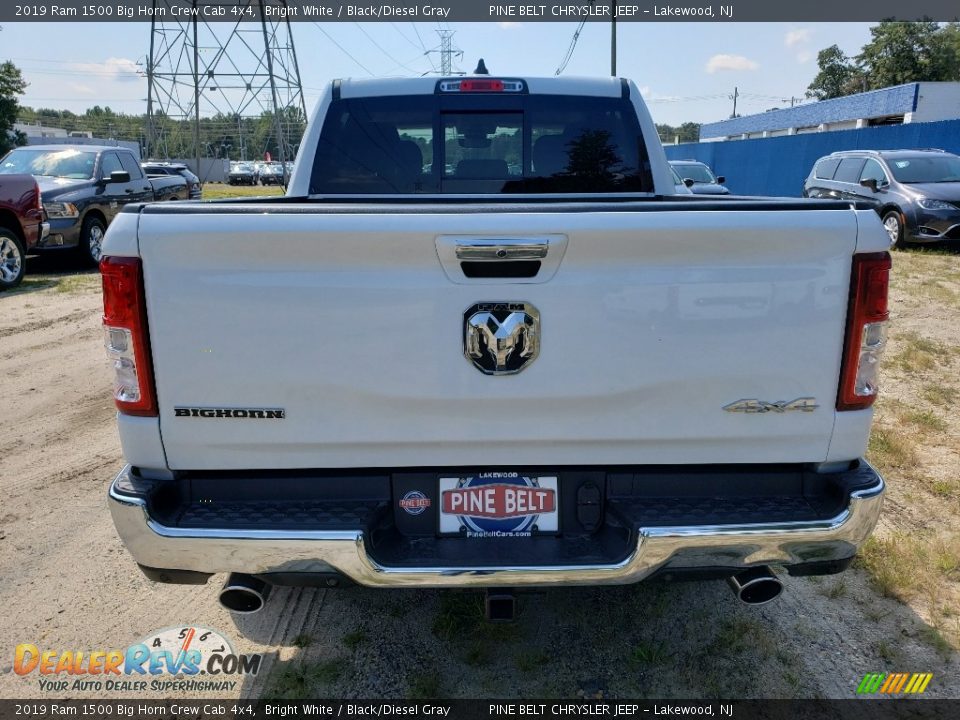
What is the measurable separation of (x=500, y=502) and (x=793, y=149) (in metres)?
26.9

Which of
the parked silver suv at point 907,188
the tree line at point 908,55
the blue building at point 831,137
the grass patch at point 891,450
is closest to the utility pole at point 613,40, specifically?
the blue building at point 831,137

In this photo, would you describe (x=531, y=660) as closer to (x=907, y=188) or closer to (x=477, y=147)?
(x=477, y=147)

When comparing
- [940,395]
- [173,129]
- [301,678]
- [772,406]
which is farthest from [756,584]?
[173,129]

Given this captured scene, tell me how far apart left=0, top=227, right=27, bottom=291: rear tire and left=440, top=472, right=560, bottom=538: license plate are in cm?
1011

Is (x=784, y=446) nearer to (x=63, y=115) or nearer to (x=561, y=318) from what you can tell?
(x=561, y=318)

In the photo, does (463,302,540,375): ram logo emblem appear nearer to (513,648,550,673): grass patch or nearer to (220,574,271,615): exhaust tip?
(220,574,271,615): exhaust tip

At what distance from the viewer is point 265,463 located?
2.24 m

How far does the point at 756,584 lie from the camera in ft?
7.57

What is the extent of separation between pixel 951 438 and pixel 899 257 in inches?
361

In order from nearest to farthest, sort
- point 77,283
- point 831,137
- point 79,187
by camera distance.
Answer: point 77,283
point 79,187
point 831,137

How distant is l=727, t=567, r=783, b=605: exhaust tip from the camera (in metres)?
2.29

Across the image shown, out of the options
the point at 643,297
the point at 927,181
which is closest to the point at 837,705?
the point at 643,297

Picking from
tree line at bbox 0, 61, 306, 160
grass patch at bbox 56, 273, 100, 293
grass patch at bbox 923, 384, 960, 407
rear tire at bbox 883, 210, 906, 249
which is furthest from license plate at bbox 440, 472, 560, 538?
tree line at bbox 0, 61, 306, 160

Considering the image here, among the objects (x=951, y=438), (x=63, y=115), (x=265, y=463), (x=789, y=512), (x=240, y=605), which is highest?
(x=63, y=115)
